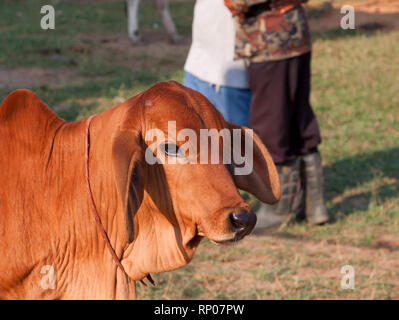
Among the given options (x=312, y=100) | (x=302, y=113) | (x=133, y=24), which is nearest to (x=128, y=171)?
(x=302, y=113)

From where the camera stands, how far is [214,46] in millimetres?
3516

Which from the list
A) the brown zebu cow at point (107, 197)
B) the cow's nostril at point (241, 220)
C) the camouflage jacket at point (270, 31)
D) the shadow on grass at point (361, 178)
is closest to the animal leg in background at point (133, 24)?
the shadow on grass at point (361, 178)

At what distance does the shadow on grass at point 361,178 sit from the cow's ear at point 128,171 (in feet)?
10.1

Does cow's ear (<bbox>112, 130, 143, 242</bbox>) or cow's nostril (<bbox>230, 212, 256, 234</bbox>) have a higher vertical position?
cow's ear (<bbox>112, 130, 143, 242</bbox>)

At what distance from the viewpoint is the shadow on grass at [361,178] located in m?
4.36

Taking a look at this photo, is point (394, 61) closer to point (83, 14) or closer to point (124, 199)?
point (83, 14)

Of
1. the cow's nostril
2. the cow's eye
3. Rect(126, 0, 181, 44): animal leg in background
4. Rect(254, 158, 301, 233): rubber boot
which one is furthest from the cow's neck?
Rect(126, 0, 181, 44): animal leg in background

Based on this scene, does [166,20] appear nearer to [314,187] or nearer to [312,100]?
[312,100]

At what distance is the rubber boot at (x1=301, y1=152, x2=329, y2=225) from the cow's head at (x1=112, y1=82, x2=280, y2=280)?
2695 mm

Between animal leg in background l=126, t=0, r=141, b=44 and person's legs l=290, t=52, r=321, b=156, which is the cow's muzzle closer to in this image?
person's legs l=290, t=52, r=321, b=156

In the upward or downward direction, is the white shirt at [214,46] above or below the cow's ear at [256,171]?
above

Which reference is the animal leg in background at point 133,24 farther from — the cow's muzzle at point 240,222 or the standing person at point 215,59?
the cow's muzzle at point 240,222

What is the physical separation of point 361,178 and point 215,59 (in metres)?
1.80

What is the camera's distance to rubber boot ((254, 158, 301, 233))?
12.6 feet
